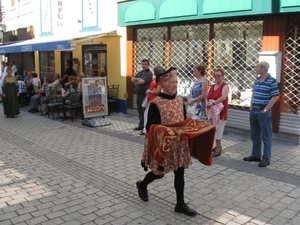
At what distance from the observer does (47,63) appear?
15305mm

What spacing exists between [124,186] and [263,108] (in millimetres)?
2514

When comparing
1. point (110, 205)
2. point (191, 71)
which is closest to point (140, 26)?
point (191, 71)

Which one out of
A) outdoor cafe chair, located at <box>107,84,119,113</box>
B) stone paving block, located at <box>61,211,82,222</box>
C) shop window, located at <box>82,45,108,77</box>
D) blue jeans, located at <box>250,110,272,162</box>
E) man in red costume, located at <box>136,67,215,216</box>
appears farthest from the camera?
shop window, located at <box>82,45,108,77</box>

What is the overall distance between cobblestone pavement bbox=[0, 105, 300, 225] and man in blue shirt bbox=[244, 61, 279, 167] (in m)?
0.34

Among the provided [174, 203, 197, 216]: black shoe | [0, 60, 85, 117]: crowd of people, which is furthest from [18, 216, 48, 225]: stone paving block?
[0, 60, 85, 117]: crowd of people

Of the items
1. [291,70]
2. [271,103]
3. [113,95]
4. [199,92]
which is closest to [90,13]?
[113,95]

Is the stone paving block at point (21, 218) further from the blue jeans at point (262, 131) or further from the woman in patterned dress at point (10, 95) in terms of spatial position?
the woman in patterned dress at point (10, 95)

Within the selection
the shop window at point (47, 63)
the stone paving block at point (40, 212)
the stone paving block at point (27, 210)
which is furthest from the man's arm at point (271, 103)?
the shop window at point (47, 63)

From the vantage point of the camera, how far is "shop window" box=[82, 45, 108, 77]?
11.5 meters

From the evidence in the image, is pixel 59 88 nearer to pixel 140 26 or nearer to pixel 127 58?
pixel 127 58

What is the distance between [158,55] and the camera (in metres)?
9.61

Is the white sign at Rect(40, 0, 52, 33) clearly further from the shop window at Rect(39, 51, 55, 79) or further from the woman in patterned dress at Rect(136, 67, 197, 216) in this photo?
the woman in patterned dress at Rect(136, 67, 197, 216)

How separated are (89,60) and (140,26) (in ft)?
10.0

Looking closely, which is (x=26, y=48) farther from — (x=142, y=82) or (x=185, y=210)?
(x=185, y=210)
